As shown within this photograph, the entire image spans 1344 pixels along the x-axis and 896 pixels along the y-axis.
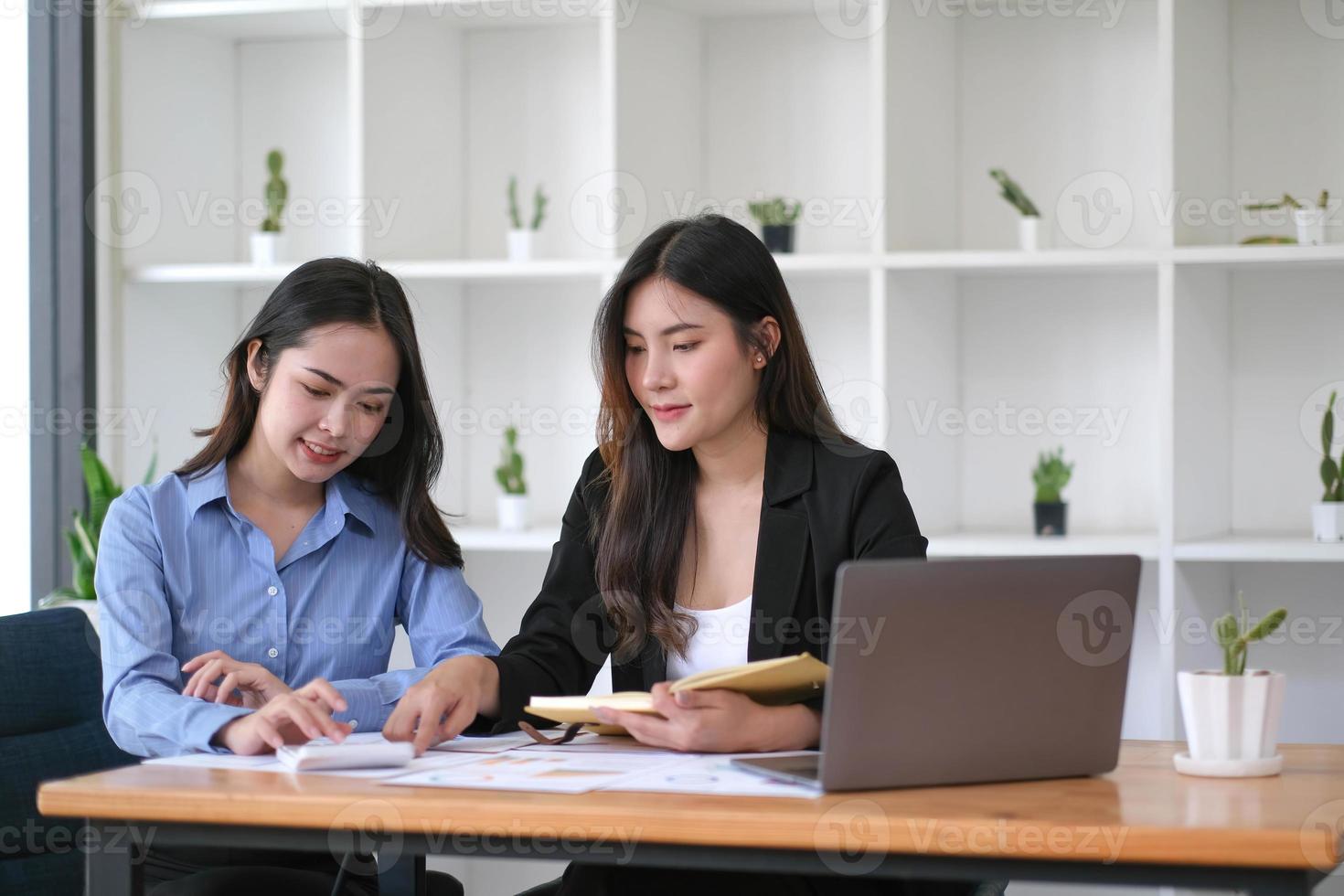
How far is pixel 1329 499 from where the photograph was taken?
9.56ft

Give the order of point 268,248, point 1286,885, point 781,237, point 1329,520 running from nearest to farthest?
point 1286,885
point 1329,520
point 781,237
point 268,248

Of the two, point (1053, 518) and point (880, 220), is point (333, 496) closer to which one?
point (880, 220)

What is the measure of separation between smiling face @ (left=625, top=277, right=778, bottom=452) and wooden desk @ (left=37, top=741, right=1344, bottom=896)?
0.77m

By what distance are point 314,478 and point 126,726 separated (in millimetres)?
420

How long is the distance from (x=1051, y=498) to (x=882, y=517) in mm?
1192

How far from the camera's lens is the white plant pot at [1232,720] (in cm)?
148

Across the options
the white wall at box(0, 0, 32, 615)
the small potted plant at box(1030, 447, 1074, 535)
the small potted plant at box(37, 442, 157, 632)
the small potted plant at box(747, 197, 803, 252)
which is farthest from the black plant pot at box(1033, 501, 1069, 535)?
the white wall at box(0, 0, 32, 615)

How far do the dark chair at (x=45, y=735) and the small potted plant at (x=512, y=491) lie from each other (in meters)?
1.20

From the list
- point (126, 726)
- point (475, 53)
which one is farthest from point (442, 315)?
point (126, 726)

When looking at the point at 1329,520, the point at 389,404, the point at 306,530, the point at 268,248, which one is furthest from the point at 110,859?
the point at 1329,520

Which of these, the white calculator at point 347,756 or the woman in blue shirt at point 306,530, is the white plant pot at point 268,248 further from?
the white calculator at point 347,756

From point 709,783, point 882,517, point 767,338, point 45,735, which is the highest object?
point 767,338

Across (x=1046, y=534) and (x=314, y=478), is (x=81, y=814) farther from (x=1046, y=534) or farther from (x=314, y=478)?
(x=1046, y=534)

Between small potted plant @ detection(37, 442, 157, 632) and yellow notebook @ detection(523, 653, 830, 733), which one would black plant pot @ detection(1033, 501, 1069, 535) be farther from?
small potted plant @ detection(37, 442, 157, 632)
